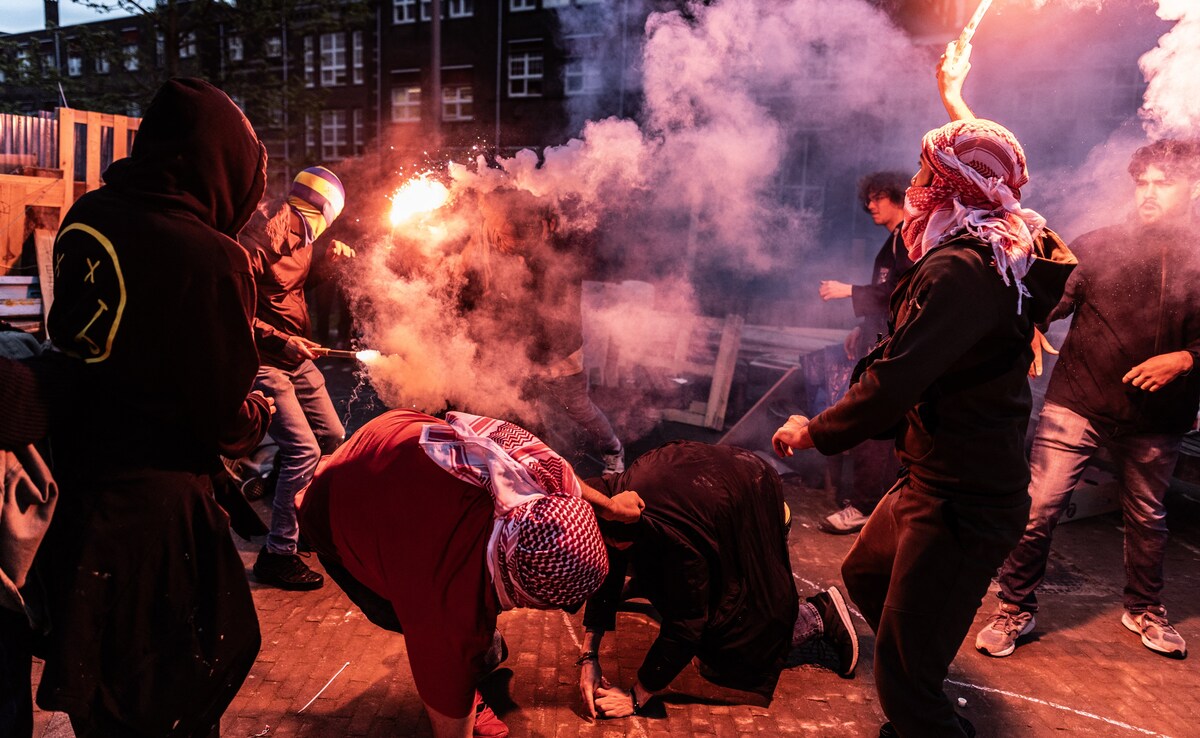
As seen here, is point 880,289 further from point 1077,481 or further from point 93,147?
point 93,147

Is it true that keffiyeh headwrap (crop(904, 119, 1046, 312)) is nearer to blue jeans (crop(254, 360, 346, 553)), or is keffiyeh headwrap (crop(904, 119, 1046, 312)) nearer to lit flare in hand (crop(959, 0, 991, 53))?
lit flare in hand (crop(959, 0, 991, 53))

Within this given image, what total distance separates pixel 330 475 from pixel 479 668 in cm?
85

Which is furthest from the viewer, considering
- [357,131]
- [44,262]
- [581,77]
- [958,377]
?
[357,131]

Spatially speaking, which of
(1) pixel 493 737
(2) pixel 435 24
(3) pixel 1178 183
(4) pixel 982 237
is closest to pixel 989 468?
(4) pixel 982 237

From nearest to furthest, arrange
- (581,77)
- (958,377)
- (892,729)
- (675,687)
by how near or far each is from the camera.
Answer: (958,377) < (892,729) < (675,687) < (581,77)

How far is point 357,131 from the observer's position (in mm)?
30953

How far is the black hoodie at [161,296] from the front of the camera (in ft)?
6.14

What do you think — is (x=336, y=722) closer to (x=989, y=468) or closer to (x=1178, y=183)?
(x=989, y=468)

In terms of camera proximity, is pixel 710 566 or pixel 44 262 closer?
pixel 710 566

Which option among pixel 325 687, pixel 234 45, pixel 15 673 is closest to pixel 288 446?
pixel 325 687

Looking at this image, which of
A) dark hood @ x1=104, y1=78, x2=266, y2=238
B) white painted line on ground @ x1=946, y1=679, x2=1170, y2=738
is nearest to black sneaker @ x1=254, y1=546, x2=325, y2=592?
dark hood @ x1=104, y1=78, x2=266, y2=238

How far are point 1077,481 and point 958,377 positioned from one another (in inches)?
79.9

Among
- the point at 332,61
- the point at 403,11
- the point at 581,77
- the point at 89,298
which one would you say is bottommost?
the point at 89,298

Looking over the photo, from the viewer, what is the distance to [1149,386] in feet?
11.7
